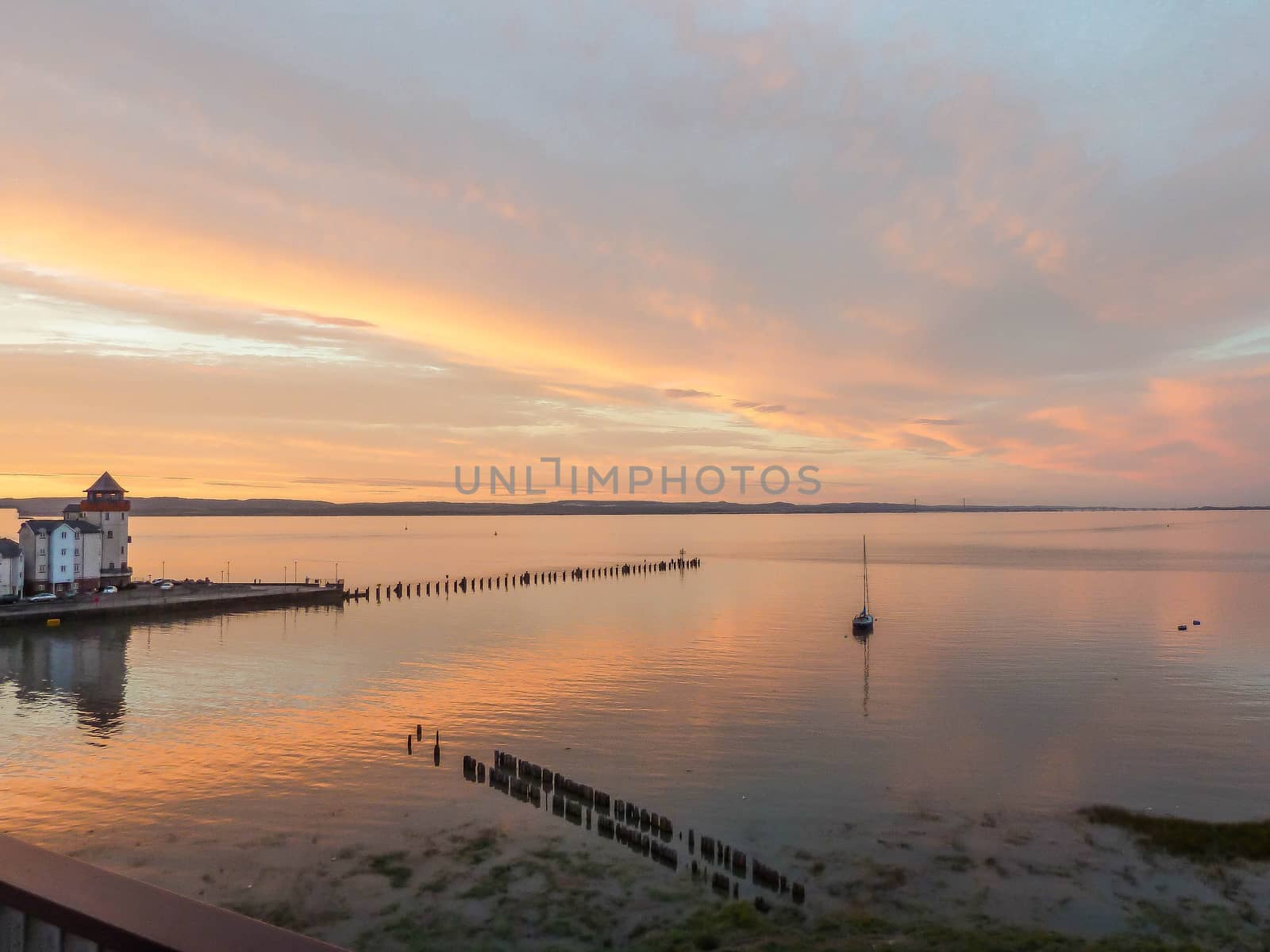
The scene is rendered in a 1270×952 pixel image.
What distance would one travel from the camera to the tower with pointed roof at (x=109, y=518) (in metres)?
82.6

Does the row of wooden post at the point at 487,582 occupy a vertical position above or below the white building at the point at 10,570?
below

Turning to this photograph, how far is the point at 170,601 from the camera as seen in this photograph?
78.4 m

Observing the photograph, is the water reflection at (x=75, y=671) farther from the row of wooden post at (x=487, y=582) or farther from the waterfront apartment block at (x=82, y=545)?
the row of wooden post at (x=487, y=582)

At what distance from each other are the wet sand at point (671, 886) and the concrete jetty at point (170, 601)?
179 feet

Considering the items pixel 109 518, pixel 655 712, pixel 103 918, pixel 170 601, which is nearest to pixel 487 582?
pixel 170 601

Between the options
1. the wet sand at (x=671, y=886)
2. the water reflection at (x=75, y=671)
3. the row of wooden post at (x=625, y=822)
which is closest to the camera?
the wet sand at (x=671, y=886)

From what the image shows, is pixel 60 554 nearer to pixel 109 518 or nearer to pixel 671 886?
pixel 109 518

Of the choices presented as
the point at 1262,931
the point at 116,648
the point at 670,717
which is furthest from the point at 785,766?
the point at 116,648

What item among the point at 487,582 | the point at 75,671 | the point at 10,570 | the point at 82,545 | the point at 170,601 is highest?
the point at 82,545

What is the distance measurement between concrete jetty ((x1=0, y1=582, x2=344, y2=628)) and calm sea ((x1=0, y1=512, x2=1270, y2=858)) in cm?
416

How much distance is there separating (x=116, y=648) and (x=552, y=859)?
51549 millimetres

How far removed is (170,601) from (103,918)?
8715cm

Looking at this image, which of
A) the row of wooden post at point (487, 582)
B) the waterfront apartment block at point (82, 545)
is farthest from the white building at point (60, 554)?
the row of wooden post at point (487, 582)

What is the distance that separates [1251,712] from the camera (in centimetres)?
4275
